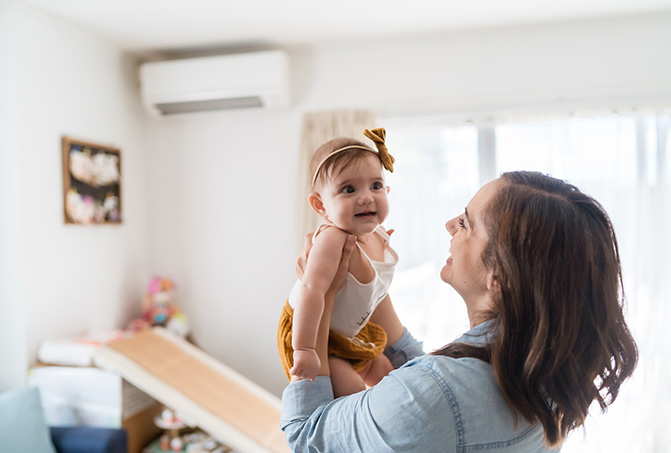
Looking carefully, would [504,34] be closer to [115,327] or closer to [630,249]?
[630,249]

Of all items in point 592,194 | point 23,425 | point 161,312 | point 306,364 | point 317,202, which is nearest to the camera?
point 306,364

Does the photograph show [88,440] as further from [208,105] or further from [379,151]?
[208,105]

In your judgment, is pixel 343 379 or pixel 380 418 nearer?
pixel 380 418

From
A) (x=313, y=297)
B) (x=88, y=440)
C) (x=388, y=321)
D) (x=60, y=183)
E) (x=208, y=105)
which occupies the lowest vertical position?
(x=88, y=440)

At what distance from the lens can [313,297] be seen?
3.66 ft

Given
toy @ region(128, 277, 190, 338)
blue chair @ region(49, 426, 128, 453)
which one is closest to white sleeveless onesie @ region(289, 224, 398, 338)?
blue chair @ region(49, 426, 128, 453)

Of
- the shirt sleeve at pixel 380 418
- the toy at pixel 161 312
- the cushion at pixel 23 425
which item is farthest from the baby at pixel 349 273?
the toy at pixel 161 312

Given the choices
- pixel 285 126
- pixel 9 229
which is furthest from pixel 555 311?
pixel 285 126

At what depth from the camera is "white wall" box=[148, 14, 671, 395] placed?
325 centimetres

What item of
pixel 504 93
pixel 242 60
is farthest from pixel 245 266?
pixel 504 93

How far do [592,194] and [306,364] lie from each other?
112 inches

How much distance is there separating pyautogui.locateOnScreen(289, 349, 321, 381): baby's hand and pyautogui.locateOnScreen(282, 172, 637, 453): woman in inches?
4.3

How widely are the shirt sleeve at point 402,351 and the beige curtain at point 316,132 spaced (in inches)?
85.0

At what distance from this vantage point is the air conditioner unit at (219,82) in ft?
11.3
